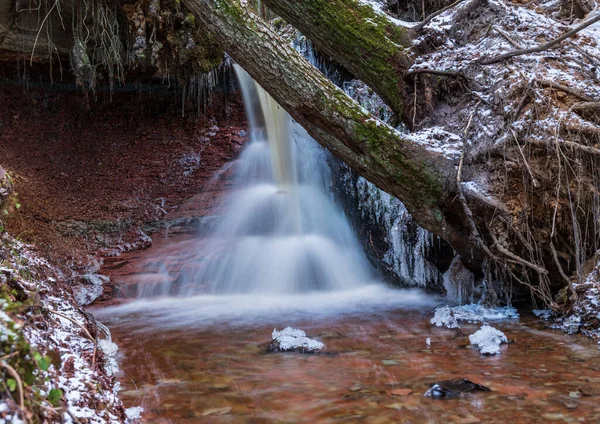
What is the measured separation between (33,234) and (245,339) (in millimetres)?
3738

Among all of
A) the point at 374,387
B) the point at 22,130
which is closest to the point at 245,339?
the point at 374,387

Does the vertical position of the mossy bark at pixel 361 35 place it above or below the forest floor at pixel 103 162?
above

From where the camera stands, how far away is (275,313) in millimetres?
5223

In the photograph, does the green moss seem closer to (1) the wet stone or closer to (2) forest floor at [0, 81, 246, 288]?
(2) forest floor at [0, 81, 246, 288]

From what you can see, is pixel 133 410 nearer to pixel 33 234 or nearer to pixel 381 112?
pixel 33 234

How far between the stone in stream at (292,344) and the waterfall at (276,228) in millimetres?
2534

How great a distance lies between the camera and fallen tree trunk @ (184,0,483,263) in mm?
4574

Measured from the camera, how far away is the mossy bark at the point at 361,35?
215 inches

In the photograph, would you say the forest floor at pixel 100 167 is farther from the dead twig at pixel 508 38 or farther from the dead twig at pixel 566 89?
the dead twig at pixel 508 38

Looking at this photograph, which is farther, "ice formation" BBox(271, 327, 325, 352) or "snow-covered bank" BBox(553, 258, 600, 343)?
"snow-covered bank" BBox(553, 258, 600, 343)

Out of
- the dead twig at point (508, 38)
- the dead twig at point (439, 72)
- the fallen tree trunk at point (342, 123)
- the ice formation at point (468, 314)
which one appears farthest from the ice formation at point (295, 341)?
the dead twig at point (508, 38)

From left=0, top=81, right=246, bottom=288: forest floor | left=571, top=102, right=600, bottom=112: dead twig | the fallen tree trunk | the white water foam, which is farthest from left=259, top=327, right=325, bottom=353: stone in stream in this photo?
left=0, top=81, right=246, bottom=288: forest floor

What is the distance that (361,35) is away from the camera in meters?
5.58

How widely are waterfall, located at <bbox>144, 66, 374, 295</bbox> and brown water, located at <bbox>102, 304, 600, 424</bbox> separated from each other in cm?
220
